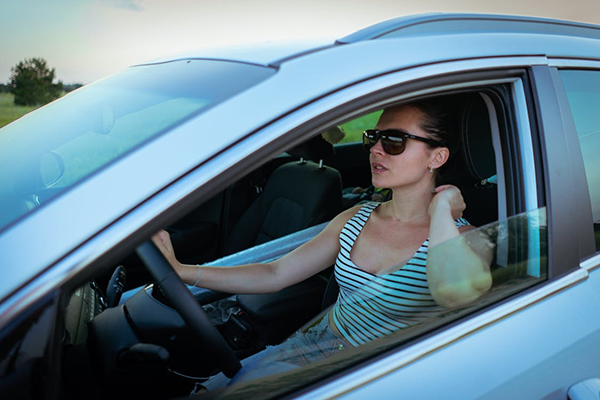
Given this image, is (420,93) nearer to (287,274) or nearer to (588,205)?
(588,205)

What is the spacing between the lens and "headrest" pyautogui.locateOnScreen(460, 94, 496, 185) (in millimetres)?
1447

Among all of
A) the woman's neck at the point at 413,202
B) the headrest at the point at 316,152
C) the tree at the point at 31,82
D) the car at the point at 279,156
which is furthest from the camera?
the tree at the point at 31,82

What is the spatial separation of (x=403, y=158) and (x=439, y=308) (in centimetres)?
54

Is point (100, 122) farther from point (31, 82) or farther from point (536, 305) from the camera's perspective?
point (31, 82)

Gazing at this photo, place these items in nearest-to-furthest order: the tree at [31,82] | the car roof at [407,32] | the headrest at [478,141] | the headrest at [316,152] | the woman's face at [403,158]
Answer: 1. the car roof at [407,32]
2. the headrest at [478,141]
3. the woman's face at [403,158]
4. the headrest at [316,152]
5. the tree at [31,82]

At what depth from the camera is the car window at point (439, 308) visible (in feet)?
3.41

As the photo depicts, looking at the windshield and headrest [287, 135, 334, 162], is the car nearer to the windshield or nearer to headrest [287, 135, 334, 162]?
the windshield

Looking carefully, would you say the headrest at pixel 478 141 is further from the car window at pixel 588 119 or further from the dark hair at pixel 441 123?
the car window at pixel 588 119

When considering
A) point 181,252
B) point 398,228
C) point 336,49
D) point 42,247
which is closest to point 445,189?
point 398,228

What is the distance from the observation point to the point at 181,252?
139 inches

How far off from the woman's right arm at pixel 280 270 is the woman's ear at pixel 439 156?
0.38 m

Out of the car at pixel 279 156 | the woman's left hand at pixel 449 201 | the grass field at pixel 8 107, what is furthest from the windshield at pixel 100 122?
the grass field at pixel 8 107

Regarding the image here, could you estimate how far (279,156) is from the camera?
122cm

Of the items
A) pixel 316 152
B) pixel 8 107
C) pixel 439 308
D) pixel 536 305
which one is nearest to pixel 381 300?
pixel 439 308
